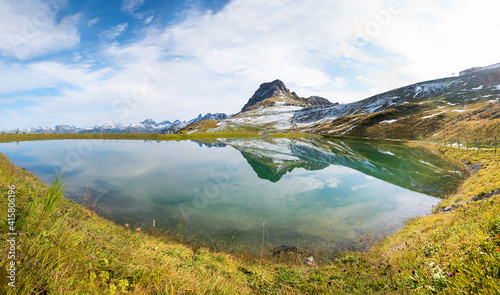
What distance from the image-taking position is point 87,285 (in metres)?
3.30

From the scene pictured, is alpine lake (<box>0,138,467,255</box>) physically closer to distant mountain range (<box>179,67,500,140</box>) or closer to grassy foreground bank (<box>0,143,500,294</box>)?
grassy foreground bank (<box>0,143,500,294</box>)

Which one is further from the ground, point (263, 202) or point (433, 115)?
point (433, 115)

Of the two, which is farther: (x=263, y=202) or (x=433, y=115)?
(x=433, y=115)

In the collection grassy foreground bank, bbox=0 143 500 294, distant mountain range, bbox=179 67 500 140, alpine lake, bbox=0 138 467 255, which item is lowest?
alpine lake, bbox=0 138 467 255

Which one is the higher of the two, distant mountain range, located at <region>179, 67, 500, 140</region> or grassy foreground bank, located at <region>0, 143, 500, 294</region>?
distant mountain range, located at <region>179, 67, 500, 140</region>

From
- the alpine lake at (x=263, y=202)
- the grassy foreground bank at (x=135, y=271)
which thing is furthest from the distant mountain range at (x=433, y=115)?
the grassy foreground bank at (x=135, y=271)

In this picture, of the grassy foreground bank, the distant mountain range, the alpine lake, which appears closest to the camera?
the grassy foreground bank

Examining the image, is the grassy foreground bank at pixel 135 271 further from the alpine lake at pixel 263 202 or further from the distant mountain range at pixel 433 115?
the distant mountain range at pixel 433 115

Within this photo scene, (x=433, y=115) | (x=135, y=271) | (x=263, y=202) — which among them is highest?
(x=433, y=115)

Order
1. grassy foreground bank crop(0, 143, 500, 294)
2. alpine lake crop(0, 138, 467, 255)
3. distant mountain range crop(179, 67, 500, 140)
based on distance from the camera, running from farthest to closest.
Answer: distant mountain range crop(179, 67, 500, 140)
alpine lake crop(0, 138, 467, 255)
grassy foreground bank crop(0, 143, 500, 294)

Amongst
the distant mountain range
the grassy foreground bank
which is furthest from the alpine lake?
the distant mountain range

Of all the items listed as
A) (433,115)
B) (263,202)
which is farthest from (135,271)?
(433,115)

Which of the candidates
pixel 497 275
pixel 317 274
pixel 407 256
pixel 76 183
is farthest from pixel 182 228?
pixel 76 183

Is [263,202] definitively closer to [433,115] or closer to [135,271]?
[135,271]
